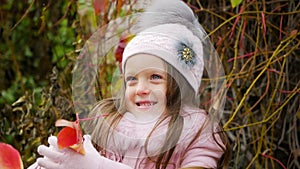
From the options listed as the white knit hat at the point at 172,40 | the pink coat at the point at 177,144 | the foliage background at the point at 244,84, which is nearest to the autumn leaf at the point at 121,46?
the white knit hat at the point at 172,40

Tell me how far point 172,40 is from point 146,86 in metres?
0.10

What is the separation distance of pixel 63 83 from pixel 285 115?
746mm

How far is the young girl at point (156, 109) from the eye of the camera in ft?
4.68

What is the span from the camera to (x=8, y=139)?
258 centimetres

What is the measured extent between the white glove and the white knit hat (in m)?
0.18

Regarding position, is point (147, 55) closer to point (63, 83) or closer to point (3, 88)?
point (63, 83)

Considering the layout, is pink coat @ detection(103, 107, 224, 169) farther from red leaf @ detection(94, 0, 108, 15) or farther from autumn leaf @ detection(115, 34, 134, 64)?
red leaf @ detection(94, 0, 108, 15)

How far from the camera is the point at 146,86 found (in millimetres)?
1428

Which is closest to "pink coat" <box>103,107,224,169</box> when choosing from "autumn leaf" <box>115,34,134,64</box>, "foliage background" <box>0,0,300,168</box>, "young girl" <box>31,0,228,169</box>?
"young girl" <box>31,0,228,169</box>

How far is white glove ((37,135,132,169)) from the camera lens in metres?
1.44

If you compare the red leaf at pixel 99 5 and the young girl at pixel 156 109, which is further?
the red leaf at pixel 99 5

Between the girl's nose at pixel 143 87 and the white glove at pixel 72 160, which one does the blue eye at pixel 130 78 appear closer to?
the girl's nose at pixel 143 87

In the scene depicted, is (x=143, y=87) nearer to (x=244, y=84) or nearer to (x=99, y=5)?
(x=99, y=5)

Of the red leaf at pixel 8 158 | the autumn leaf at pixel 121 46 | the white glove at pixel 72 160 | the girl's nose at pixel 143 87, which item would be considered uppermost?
the autumn leaf at pixel 121 46
